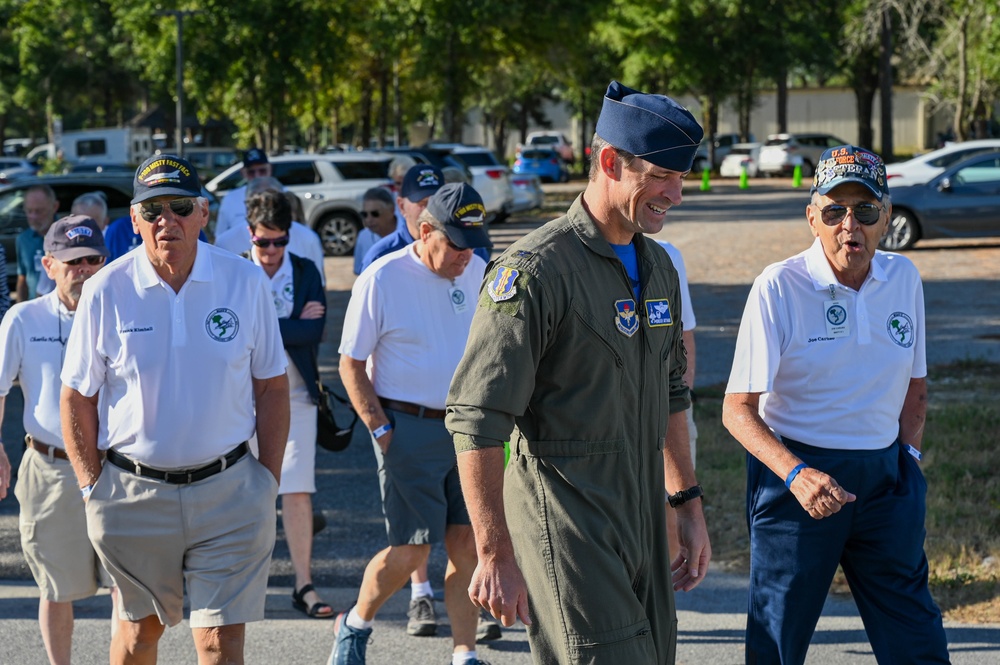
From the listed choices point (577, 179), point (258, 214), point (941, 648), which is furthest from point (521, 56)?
point (941, 648)

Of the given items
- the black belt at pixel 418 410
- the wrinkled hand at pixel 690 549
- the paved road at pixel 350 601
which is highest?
the black belt at pixel 418 410

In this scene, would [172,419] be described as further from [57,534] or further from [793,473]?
[793,473]

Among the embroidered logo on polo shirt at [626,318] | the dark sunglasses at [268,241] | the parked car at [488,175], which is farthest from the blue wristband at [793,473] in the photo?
the parked car at [488,175]

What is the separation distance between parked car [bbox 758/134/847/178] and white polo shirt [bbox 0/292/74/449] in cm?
4414

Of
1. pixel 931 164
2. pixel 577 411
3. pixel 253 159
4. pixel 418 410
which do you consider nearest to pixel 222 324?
pixel 418 410

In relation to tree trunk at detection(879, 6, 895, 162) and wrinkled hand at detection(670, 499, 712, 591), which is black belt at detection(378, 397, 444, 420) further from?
tree trunk at detection(879, 6, 895, 162)

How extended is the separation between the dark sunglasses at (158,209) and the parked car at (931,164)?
57.0ft

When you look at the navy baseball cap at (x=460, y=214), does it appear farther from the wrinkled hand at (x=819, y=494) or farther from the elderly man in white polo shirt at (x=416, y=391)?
the wrinkled hand at (x=819, y=494)

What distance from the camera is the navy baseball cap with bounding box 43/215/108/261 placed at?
4.91m

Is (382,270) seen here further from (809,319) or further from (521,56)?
(521,56)

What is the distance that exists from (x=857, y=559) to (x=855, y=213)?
1.08 m

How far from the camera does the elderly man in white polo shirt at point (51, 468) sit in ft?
15.5

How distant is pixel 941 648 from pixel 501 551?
1685mm

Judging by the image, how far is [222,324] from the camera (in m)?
4.04
